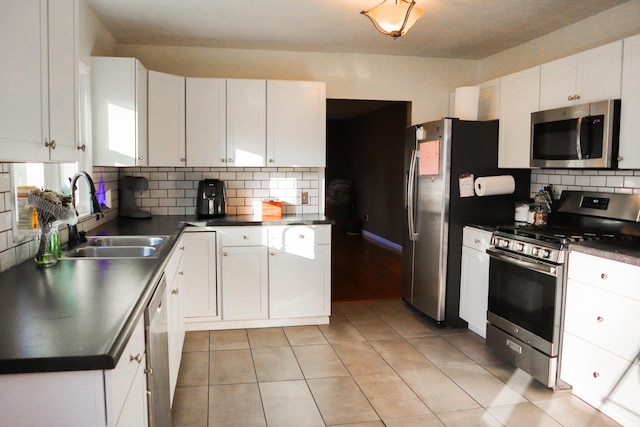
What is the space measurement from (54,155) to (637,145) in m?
2.98

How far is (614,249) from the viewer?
258cm

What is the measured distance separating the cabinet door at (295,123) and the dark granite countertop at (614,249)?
2.24 metres

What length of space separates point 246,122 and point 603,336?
119 inches

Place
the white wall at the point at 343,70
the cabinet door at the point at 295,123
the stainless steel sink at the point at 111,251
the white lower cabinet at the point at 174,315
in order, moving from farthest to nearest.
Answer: the white wall at the point at 343,70, the cabinet door at the point at 295,123, the stainless steel sink at the point at 111,251, the white lower cabinet at the point at 174,315

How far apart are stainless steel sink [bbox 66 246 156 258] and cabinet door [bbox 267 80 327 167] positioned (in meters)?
1.67

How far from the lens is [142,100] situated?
377 centimetres

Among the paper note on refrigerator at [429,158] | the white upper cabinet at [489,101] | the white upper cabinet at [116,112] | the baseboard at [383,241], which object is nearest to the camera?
the white upper cabinet at [116,112]

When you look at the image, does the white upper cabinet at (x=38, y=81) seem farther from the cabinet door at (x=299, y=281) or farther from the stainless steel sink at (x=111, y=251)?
the cabinet door at (x=299, y=281)

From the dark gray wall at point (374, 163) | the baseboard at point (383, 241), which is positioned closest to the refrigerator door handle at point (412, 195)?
the dark gray wall at point (374, 163)

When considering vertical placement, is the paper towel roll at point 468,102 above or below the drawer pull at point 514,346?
above

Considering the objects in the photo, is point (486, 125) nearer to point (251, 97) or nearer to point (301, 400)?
point (251, 97)

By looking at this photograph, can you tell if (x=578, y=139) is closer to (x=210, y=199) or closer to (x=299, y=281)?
(x=299, y=281)

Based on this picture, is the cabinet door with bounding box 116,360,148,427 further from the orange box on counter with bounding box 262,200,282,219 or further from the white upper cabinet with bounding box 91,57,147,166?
the orange box on counter with bounding box 262,200,282,219

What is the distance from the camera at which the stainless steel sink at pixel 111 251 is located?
8.82ft
